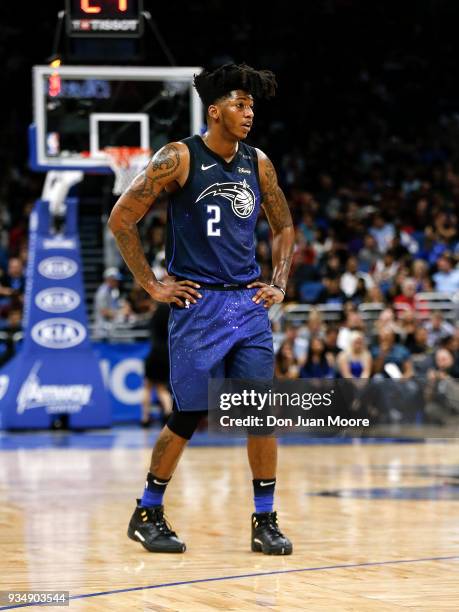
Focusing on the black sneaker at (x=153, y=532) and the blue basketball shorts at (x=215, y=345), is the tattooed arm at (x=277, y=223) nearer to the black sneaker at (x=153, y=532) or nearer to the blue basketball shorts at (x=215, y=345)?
the blue basketball shorts at (x=215, y=345)

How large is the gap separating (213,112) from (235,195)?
0.44m

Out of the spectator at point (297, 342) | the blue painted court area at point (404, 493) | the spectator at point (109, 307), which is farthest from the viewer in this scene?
the spectator at point (109, 307)

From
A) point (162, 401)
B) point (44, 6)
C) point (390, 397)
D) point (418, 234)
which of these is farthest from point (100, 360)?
point (44, 6)

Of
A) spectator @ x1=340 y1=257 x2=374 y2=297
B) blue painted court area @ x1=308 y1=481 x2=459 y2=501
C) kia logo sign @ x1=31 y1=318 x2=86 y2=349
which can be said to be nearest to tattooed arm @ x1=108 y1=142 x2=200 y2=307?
blue painted court area @ x1=308 y1=481 x2=459 y2=501

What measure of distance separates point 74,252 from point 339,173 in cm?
1081

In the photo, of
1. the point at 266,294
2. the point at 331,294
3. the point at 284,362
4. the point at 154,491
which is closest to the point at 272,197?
the point at 266,294

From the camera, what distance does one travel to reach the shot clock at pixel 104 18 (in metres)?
14.1

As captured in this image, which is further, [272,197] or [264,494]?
[272,197]

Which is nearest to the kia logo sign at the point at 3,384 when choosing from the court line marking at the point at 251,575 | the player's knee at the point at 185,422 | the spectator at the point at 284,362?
the spectator at the point at 284,362

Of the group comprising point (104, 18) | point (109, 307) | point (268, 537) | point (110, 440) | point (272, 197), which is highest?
point (104, 18)

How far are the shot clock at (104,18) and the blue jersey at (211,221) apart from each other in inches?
308

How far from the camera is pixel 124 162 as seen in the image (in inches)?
620

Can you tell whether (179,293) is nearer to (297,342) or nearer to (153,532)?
(153,532)

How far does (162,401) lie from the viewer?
16.6 metres
